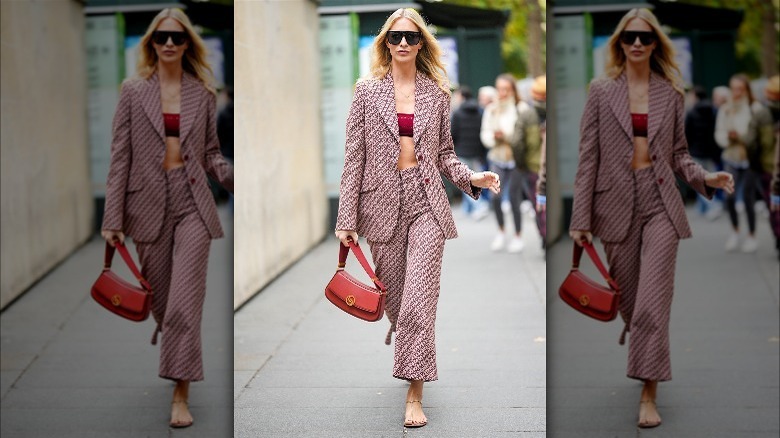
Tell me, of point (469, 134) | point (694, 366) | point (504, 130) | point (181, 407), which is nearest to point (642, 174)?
point (694, 366)

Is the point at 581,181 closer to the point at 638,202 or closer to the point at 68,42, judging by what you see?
the point at 638,202

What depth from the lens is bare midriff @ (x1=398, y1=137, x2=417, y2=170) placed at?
4.75 meters

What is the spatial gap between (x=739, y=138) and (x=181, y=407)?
702 cm

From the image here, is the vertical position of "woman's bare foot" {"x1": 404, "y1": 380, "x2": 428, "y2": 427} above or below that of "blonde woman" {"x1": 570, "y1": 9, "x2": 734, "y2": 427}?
below

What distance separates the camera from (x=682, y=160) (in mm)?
5344

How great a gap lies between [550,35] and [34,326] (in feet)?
12.8

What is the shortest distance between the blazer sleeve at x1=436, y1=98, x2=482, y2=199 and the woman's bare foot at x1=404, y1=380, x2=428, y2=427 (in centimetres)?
85

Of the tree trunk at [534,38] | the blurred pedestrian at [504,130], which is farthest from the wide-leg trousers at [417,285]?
the tree trunk at [534,38]

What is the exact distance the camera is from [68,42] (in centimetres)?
715

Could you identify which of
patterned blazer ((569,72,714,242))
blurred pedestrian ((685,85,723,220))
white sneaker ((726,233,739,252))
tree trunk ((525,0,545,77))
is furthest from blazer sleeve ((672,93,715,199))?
tree trunk ((525,0,545,77))

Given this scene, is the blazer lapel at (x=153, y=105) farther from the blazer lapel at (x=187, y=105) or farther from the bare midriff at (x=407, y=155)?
the bare midriff at (x=407, y=155)

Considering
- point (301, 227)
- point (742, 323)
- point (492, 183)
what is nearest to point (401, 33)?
point (492, 183)

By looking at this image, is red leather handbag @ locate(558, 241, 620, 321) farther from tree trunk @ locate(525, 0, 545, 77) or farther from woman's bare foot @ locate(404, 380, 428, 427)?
tree trunk @ locate(525, 0, 545, 77)

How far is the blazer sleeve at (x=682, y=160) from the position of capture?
528 centimetres
